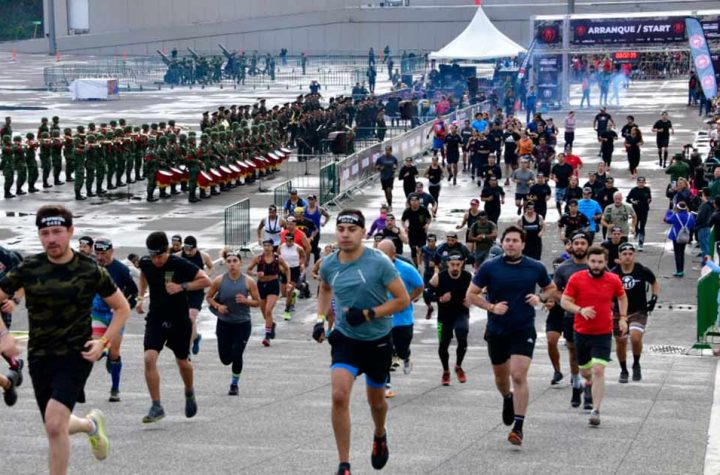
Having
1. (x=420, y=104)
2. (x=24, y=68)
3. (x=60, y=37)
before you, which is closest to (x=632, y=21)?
(x=420, y=104)

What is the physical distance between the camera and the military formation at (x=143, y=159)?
31516 mm

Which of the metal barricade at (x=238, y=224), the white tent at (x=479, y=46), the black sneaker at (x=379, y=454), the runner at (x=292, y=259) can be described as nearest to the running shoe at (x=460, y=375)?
the black sneaker at (x=379, y=454)

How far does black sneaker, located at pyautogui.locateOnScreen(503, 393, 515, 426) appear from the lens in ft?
34.8

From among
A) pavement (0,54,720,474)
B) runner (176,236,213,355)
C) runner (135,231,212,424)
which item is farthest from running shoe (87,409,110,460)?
runner (176,236,213,355)

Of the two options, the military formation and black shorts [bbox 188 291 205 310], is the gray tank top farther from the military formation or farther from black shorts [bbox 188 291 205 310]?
the military formation

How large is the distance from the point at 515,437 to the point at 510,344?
751 millimetres

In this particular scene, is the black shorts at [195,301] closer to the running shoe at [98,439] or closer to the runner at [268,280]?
the runner at [268,280]

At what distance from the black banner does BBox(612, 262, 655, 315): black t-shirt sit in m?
35.2

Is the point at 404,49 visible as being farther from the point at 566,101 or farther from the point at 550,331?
the point at 550,331

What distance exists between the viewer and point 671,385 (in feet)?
45.9

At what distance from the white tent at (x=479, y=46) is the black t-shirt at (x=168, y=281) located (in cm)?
4262

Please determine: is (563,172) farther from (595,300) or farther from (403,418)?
(403,418)

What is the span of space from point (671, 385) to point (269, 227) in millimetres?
9404

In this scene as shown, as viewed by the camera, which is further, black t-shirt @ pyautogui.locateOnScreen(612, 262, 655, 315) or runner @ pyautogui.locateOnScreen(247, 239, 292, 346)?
runner @ pyautogui.locateOnScreen(247, 239, 292, 346)
